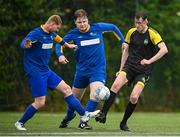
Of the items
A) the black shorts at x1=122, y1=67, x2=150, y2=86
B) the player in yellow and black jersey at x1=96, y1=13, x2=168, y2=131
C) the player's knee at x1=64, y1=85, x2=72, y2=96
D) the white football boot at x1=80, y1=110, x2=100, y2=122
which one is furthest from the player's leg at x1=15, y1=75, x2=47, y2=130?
the black shorts at x1=122, y1=67, x2=150, y2=86

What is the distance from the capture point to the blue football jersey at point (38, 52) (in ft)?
44.7

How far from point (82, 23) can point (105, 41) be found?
1222cm

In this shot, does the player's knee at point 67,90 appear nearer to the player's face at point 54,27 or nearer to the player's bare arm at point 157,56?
the player's face at point 54,27

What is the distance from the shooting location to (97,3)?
26734mm

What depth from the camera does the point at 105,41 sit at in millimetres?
26297

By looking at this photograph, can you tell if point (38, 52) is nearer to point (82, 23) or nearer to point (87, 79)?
point (82, 23)

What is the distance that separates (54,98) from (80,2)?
11.4ft

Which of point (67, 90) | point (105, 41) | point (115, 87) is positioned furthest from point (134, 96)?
point (105, 41)

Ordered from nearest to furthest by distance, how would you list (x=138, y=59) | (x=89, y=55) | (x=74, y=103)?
(x=74, y=103)
(x=138, y=59)
(x=89, y=55)

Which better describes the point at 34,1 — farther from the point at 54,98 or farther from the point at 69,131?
the point at 69,131

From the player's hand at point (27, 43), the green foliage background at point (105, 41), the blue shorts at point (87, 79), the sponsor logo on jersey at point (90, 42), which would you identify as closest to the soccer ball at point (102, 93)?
the blue shorts at point (87, 79)

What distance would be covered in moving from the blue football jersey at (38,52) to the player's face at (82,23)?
66 cm

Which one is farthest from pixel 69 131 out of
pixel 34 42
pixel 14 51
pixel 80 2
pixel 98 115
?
pixel 80 2

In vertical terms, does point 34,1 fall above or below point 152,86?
above
